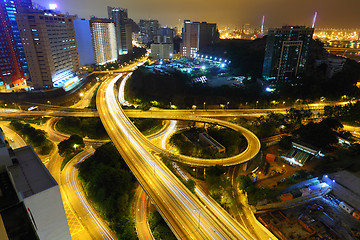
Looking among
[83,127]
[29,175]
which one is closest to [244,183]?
[29,175]

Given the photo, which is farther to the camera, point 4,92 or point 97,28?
point 97,28

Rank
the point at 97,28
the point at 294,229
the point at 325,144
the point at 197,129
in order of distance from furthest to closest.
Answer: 1. the point at 97,28
2. the point at 197,129
3. the point at 325,144
4. the point at 294,229

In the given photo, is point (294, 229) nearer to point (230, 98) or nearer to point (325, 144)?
point (325, 144)

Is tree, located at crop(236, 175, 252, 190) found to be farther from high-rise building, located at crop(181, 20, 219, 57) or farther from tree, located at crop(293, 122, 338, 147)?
high-rise building, located at crop(181, 20, 219, 57)

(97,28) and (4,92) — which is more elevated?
(97,28)

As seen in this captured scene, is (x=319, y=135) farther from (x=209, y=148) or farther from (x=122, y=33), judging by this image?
(x=122, y=33)

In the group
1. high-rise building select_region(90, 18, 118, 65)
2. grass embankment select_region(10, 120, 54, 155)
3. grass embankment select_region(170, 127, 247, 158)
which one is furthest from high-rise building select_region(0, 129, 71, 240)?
high-rise building select_region(90, 18, 118, 65)

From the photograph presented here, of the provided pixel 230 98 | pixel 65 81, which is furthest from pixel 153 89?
pixel 65 81
